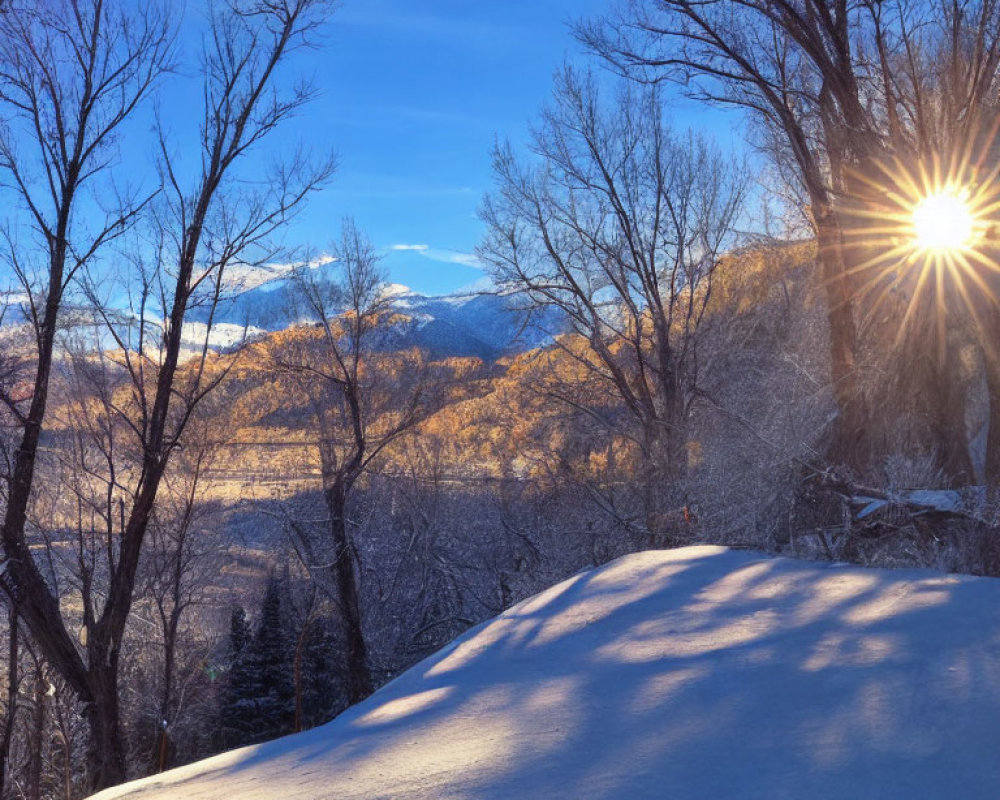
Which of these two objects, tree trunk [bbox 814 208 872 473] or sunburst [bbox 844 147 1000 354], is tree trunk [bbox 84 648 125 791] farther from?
sunburst [bbox 844 147 1000 354]

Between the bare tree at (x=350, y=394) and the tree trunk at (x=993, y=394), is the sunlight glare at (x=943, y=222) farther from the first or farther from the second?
the bare tree at (x=350, y=394)

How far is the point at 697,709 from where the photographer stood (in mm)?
2510

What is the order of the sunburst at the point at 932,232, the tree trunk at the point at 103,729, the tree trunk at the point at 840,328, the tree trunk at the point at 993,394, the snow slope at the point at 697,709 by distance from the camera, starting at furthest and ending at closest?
the tree trunk at the point at 840,328, the sunburst at the point at 932,232, the tree trunk at the point at 993,394, the tree trunk at the point at 103,729, the snow slope at the point at 697,709

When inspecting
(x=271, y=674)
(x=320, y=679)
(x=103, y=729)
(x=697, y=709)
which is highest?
(x=697, y=709)

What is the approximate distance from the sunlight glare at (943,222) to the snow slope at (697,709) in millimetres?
6527

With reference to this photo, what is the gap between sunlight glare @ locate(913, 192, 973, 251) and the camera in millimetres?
8930

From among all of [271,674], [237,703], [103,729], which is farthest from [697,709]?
[237,703]

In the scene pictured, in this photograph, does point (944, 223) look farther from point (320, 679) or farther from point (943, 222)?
point (320, 679)

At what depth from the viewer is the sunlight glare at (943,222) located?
29.3ft

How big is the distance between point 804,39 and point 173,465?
13625 millimetres

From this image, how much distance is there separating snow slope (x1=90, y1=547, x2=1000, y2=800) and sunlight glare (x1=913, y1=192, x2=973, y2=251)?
653cm

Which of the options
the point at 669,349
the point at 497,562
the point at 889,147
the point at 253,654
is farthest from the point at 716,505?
the point at 497,562

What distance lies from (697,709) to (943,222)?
859 centimetres

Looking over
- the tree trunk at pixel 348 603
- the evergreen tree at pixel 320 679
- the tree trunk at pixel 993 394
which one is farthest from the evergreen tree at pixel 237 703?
the tree trunk at pixel 993 394
